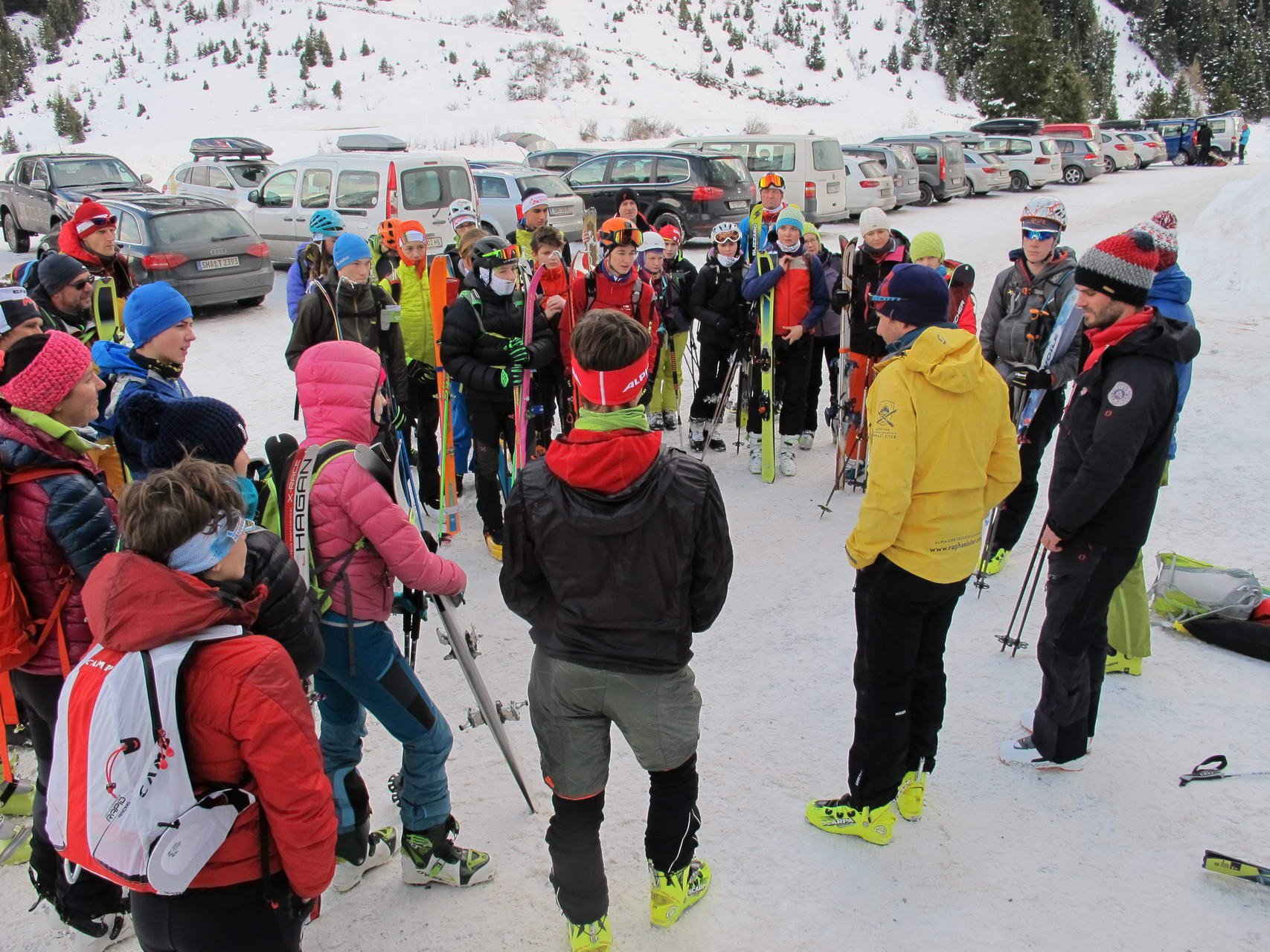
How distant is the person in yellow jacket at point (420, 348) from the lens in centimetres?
609

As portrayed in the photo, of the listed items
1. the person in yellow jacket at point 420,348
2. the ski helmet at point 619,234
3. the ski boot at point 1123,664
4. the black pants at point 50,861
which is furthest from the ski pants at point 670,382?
the black pants at point 50,861

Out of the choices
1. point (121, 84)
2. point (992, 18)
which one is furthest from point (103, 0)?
point (992, 18)

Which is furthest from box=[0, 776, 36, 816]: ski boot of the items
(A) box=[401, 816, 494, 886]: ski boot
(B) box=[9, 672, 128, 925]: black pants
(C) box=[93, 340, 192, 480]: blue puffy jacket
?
(A) box=[401, 816, 494, 886]: ski boot

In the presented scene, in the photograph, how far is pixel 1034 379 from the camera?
15.6 ft

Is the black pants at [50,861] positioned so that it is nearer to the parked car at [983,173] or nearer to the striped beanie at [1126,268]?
the striped beanie at [1126,268]

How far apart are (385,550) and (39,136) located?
161ft

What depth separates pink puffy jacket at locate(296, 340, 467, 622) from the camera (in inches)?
105

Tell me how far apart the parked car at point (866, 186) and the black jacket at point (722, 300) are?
43.1 ft

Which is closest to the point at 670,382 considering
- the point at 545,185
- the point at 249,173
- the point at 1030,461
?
the point at 1030,461

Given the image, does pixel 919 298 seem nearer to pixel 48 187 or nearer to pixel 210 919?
pixel 210 919

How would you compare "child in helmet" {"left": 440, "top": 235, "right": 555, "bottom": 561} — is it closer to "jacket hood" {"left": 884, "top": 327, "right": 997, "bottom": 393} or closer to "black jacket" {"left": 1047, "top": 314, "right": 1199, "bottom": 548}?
"jacket hood" {"left": 884, "top": 327, "right": 997, "bottom": 393}

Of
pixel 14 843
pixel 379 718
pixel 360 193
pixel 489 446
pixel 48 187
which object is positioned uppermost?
pixel 48 187

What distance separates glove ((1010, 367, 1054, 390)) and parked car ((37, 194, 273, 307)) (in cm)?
1008

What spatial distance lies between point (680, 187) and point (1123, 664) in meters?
13.3
